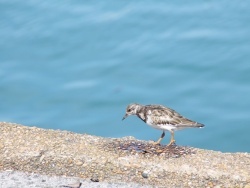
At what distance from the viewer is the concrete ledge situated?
11086mm

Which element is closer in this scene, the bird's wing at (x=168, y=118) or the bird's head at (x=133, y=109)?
the bird's wing at (x=168, y=118)

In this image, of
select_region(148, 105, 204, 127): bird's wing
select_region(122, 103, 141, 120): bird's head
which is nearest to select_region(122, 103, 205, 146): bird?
select_region(148, 105, 204, 127): bird's wing

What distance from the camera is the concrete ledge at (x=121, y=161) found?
11.1m

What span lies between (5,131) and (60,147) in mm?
899

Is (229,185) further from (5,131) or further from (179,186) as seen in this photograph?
(5,131)

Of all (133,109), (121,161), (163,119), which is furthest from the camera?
(133,109)

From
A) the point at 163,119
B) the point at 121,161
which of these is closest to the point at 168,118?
the point at 163,119

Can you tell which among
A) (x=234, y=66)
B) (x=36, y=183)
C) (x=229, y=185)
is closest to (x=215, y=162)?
(x=229, y=185)

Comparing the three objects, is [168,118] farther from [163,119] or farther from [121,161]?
[121,161]

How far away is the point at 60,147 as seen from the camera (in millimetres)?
11773

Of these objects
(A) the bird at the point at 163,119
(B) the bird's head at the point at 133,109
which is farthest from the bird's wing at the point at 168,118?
(B) the bird's head at the point at 133,109

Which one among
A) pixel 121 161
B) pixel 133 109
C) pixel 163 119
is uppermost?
pixel 133 109

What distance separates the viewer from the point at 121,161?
37.2ft

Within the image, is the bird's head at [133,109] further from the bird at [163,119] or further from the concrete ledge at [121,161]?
the concrete ledge at [121,161]
